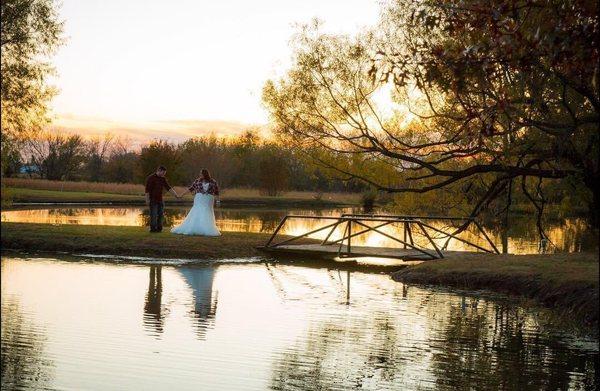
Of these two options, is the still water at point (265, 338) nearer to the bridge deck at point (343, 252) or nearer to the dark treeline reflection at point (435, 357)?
the dark treeline reflection at point (435, 357)

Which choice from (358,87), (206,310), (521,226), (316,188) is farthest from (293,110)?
(316,188)

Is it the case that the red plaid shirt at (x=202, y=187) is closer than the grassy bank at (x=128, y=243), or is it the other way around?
the grassy bank at (x=128, y=243)

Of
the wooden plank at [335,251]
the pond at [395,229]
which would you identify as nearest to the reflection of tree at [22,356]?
the wooden plank at [335,251]

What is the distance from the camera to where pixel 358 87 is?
25109 millimetres

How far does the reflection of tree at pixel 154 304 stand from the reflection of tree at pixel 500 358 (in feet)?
13.0

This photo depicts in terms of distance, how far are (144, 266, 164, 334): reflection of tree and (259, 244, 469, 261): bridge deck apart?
16.2 ft

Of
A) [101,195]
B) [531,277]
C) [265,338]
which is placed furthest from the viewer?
[101,195]

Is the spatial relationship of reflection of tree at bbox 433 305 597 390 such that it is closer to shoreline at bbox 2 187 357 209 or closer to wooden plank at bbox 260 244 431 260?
wooden plank at bbox 260 244 431 260

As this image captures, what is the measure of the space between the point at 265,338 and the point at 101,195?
2053 inches

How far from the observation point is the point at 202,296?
628 inches

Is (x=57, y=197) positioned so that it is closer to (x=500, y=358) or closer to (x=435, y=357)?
(x=435, y=357)

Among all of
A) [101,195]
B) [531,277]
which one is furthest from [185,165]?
[531,277]

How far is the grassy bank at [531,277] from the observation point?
15.1 m

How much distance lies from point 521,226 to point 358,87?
855 inches
